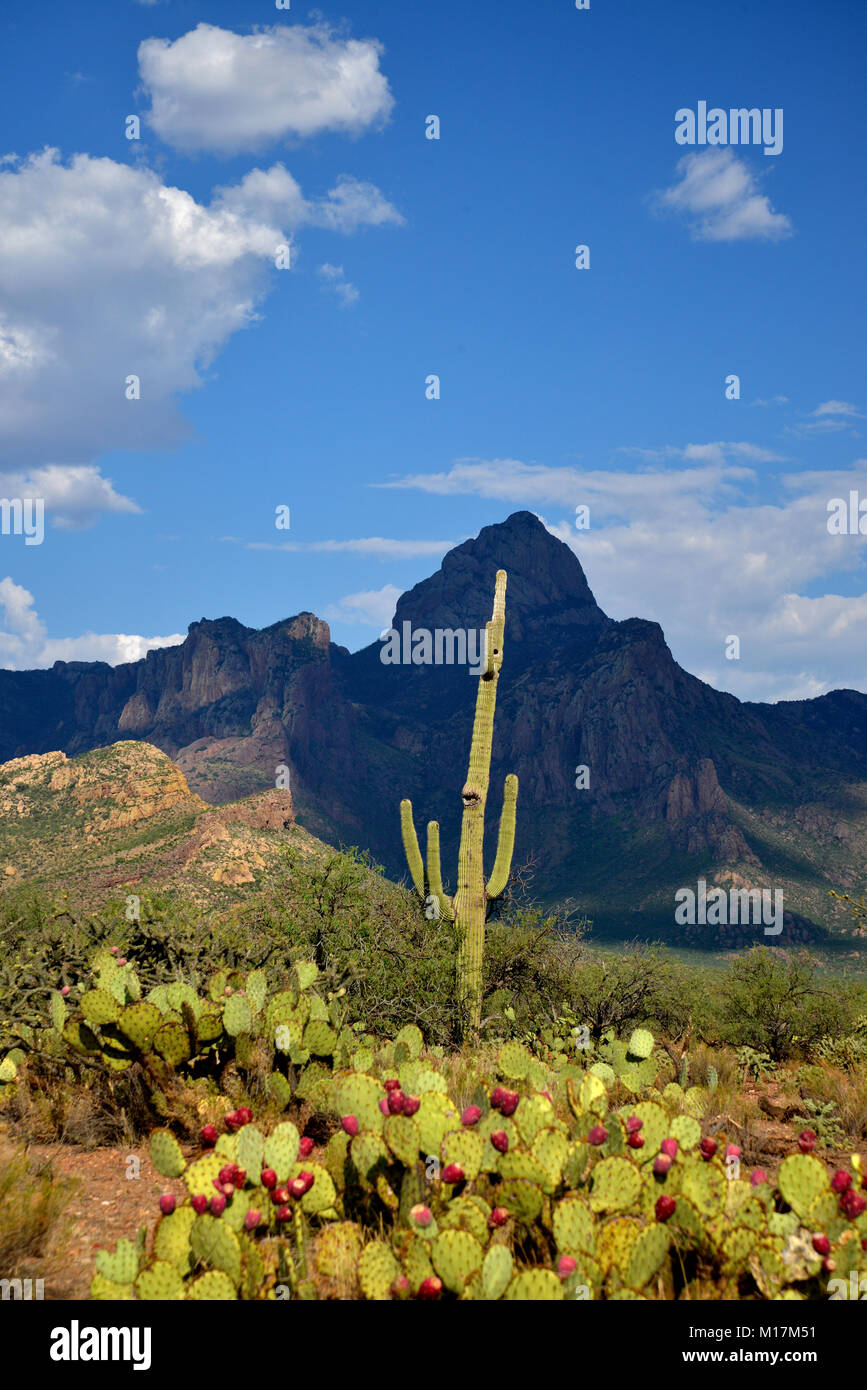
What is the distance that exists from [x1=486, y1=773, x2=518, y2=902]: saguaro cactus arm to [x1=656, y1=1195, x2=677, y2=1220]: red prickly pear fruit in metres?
11.7

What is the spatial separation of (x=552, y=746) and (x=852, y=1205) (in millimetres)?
149392

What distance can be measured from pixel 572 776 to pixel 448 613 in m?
62.6

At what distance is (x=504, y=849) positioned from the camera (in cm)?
1758

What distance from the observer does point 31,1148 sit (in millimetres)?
6398

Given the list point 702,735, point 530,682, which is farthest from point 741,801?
point 530,682

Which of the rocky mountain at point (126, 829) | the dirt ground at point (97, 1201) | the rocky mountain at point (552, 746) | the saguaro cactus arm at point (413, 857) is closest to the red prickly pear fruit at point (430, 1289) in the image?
the dirt ground at point (97, 1201)

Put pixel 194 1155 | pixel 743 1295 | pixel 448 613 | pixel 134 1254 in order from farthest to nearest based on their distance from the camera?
pixel 448 613 → pixel 194 1155 → pixel 743 1295 → pixel 134 1254

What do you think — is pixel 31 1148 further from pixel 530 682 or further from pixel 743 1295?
pixel 530 682

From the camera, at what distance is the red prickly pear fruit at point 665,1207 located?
13.5 feet

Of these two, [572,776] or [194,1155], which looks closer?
[194,1155]
